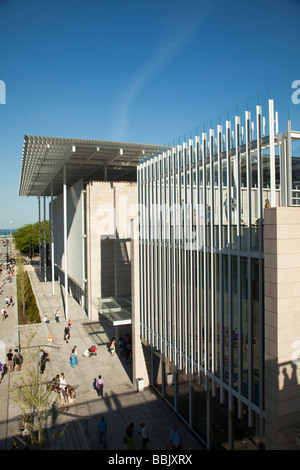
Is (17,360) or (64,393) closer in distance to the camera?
(64,393)

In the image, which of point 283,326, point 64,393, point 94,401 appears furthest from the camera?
point 94,401

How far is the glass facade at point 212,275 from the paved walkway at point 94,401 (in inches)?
41.6

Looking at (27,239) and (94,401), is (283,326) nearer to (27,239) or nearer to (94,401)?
(94,401)

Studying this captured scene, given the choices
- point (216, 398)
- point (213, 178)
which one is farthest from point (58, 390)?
point (213, 178)

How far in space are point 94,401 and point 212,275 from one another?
29.2 ft

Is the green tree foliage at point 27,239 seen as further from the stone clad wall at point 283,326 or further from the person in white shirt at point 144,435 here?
the stone clad wall at point 283,326

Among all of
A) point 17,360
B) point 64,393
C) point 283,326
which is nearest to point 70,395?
point 64,393

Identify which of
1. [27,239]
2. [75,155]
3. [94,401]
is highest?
[75,155]

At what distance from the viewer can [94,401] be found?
49.6ft

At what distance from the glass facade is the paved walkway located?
3.47 ft

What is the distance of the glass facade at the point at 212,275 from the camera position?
8.62m

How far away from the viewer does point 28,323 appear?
88.5 feet

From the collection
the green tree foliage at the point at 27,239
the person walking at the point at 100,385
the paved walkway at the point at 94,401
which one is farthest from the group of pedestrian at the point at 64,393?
the green tree foliage at the point at 27,239

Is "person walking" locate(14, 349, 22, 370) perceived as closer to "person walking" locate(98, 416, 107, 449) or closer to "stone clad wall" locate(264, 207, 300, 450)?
"person walking" locate(98, 416, 107, 449)
